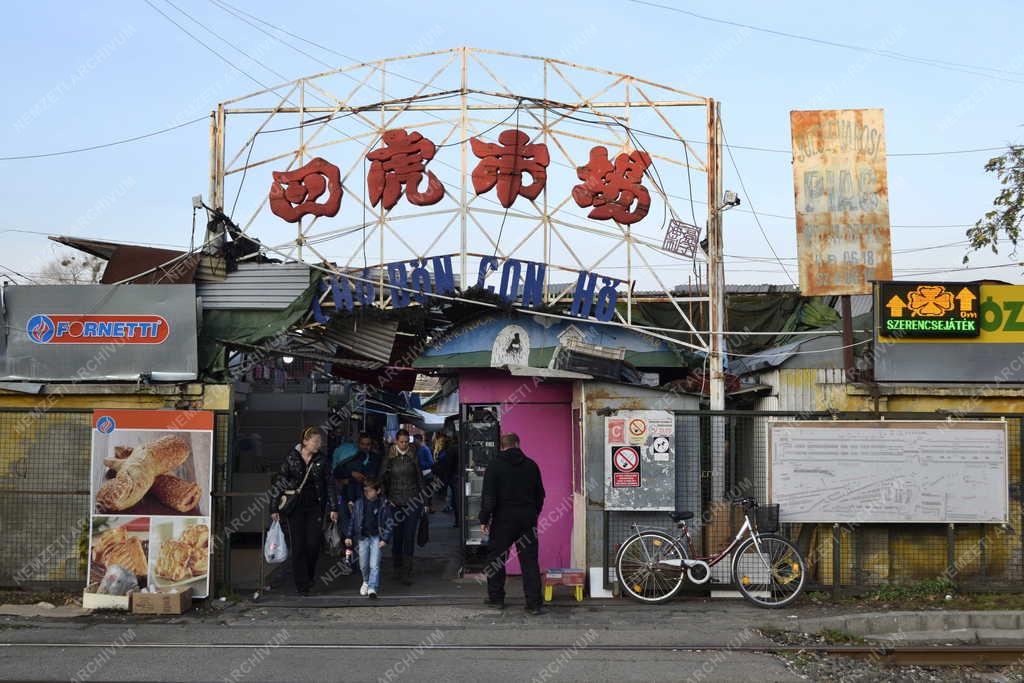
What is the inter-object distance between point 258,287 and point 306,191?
4.81ft

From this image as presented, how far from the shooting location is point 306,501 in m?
11.0

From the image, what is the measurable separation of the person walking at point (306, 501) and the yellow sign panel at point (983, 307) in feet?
22.6

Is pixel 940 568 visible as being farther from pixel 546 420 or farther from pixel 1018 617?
pixel 546 420

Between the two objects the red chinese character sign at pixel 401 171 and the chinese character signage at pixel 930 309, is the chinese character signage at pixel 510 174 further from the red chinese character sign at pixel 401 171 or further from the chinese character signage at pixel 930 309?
the chinese character signage at pixel 930 309

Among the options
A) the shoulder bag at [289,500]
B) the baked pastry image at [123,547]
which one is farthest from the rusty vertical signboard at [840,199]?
the baked pastry image at [123,547]

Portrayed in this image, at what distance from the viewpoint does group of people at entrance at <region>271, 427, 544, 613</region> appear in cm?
1023

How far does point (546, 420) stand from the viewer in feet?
41.9

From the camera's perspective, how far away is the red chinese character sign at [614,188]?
1225cm

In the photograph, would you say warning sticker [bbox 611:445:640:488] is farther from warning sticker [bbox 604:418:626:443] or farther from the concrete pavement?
the concrete pavement

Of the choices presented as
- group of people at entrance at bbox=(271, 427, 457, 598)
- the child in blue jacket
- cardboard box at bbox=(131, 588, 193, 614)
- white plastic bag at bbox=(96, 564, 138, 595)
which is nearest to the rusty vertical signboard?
group of people at entrance at bbox=(271, 427, 457, 598)

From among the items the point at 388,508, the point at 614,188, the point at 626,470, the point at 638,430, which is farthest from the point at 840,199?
the point at 388,508

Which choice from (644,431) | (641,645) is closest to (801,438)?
(644,431)

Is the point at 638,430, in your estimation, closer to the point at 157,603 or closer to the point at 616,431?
the point at 616,431

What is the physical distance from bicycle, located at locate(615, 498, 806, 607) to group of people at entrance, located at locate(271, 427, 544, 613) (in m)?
1.22
